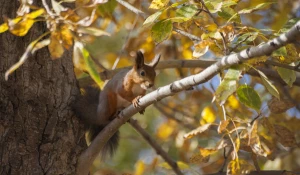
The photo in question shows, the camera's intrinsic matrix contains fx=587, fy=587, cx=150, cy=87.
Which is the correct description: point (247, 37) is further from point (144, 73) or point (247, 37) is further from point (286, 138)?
point (144, 73)

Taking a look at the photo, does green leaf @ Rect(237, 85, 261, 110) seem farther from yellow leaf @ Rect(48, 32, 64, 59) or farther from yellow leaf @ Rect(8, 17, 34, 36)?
yellow leaf @ Rect(8, 17, 34, 36)

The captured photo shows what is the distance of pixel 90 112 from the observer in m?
2.51

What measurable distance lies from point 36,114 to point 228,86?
2.85 ft

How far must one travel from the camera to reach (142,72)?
270cm

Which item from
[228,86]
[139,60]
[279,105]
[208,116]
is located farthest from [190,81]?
[208,116]

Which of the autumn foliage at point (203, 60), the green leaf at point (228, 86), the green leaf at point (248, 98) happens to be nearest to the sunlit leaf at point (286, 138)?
the autumn foliage at point (203, 60)

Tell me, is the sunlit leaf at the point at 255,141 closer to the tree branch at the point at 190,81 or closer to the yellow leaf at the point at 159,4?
the tree branch at the point at 190,81

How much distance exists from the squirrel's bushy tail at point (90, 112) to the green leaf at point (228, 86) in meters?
0.79

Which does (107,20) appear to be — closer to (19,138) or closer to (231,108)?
(231,108)

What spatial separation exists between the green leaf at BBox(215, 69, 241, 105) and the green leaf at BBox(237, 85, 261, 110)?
12 centimetres

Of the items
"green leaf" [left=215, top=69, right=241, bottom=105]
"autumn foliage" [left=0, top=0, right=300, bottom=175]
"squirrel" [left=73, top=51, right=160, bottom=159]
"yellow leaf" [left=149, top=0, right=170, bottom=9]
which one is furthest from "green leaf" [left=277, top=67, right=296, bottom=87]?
"squirrel" [left=73, top=51, right=160, bottom=159]

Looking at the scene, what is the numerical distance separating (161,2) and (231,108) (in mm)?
1257

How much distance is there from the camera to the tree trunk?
86.1 inches

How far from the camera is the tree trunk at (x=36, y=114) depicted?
2.19m
